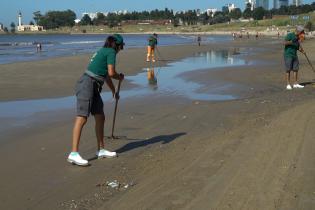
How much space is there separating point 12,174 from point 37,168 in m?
0.37

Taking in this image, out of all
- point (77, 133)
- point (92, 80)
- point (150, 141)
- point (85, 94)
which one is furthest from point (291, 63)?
point (77, 133)

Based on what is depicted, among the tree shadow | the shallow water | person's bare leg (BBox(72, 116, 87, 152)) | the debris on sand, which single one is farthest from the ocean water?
the debris on sand

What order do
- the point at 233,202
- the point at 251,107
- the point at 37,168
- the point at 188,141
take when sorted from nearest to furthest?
1. the point at 233,202
2. the point at 37,168
3. the point at 188,141
4. the point at 251,107

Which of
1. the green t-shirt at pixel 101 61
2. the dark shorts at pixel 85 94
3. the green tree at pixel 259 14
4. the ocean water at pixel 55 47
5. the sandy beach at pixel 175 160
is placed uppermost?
the green tree at pixel 259 14

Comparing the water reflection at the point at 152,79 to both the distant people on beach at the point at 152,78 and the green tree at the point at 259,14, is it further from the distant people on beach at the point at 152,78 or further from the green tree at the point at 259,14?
the green tree at the point at 259,14

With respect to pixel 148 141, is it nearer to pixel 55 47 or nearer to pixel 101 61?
pixel 101 61

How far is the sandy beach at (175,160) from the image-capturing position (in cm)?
527

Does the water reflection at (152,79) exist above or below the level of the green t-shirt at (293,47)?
below

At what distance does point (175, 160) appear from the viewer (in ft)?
22.4

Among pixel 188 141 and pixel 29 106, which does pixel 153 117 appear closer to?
pixel 188 141

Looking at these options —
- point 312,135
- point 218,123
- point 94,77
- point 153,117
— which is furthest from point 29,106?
point 312,135

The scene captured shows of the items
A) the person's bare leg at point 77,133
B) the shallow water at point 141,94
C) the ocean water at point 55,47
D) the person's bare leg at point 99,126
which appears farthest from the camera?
the ocean water at point 55,47

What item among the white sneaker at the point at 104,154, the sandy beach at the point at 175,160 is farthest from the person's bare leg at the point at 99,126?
the sandy beach at the point at 175,160

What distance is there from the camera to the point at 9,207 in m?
5.33
